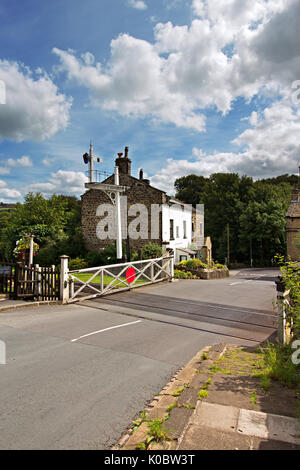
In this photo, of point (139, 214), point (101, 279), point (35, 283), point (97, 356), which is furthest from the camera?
point (139, 214)

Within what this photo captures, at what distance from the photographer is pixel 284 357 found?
4.95m

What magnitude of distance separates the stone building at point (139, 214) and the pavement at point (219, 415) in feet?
63.8

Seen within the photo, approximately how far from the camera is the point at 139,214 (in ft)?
89.6

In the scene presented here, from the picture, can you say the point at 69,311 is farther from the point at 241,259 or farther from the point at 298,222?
the point at 241,259

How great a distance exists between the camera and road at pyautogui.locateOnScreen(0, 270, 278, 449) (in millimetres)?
3375

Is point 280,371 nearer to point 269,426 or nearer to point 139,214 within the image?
point 269,426

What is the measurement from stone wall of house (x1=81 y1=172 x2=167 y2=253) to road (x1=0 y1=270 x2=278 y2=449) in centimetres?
1593

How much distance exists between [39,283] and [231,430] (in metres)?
9.29

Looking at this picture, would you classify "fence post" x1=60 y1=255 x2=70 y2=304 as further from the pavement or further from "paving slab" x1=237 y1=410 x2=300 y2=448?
"paving slab" x1=237 y1=410 x2=300 y2=448

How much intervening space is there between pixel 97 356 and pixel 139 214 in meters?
22.2

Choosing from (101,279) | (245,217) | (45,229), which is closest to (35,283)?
(101,279)

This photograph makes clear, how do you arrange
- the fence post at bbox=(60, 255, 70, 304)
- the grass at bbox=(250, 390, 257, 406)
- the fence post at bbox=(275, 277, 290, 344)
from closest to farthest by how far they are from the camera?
the grass at bbox=(250, 390, 257, 406)
the fence post at bbox=(275, 277, 290, 344)
the fence post at bbox=(60, 255, 70, 304)

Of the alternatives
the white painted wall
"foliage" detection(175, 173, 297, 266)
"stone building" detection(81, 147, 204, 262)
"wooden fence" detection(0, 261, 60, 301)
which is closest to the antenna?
"stone building" detection(81, 147, 204, 262)

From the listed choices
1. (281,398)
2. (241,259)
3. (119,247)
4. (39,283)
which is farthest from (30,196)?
(281,398)
